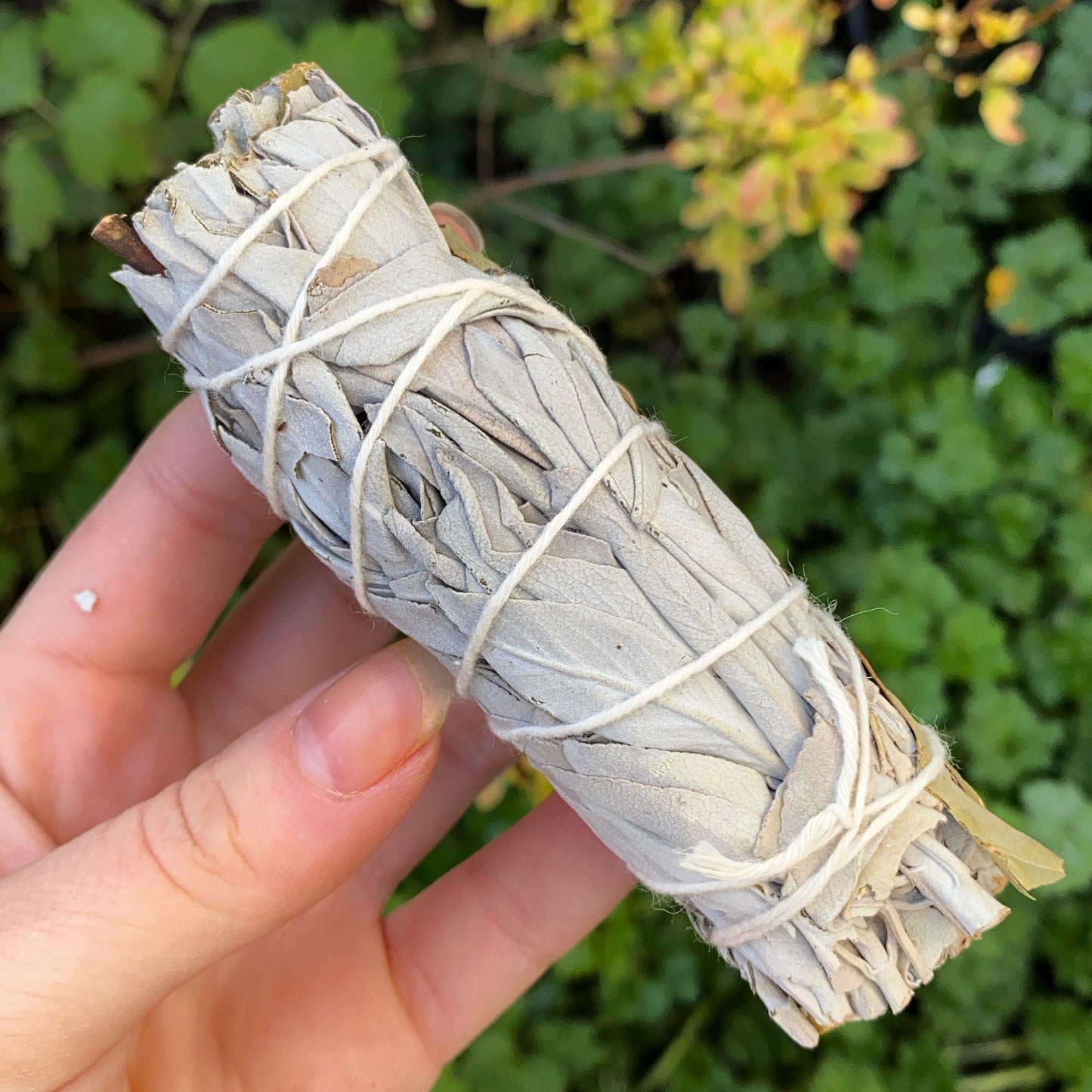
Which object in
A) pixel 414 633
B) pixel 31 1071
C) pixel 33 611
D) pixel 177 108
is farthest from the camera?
pixel 177 108

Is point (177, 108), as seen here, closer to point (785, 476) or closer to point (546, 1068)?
point (785, 476)

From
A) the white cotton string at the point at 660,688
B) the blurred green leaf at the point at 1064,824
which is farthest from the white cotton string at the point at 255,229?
the blurred green leaf at the point at 1064,824

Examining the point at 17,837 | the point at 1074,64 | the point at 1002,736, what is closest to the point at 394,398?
the point at 17,837

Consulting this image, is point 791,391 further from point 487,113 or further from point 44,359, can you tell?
point 44,359

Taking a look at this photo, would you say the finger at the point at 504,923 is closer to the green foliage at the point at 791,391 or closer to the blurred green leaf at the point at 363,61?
the green foliage at the point at 791,391

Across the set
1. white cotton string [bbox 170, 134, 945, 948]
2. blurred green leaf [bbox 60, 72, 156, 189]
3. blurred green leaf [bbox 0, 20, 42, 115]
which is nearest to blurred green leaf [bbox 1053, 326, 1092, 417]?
white cotton string [bbox 170, 134, 945, 948]

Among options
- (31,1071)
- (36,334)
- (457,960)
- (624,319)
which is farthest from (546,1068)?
(36,334)
